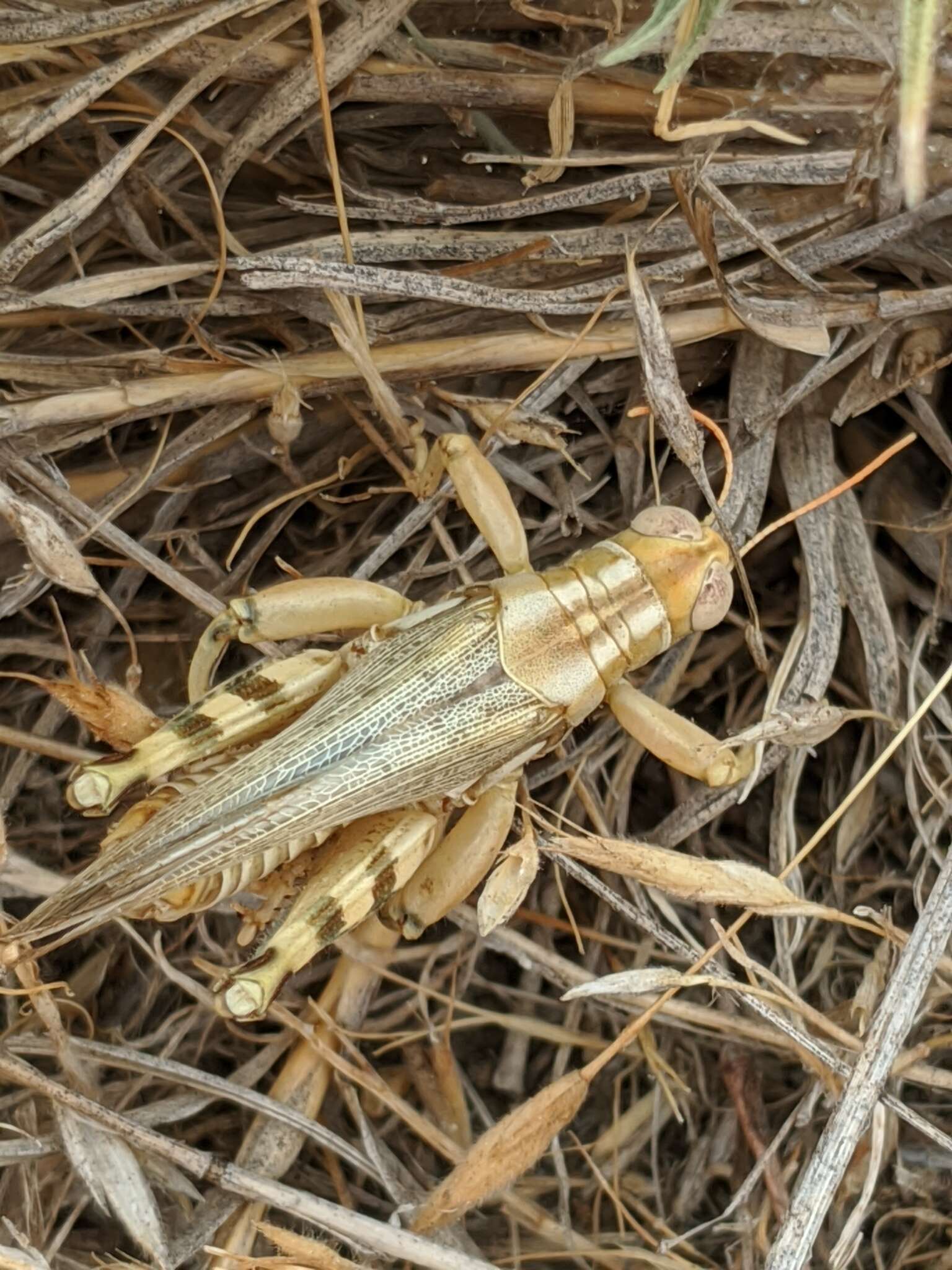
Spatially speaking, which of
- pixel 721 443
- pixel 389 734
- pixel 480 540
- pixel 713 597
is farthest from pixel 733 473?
pixel 389 734

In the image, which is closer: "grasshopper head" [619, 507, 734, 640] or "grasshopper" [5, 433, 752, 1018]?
"grasshopper" [5, 433, 752, 1018]

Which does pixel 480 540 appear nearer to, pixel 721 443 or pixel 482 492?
pixel 482 492

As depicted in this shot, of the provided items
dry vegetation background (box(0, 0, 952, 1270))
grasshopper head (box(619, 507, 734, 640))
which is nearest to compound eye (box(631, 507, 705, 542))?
grasshopper head (box(619, 507, 734, 640))

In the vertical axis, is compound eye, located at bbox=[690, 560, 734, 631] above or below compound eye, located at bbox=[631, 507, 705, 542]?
below

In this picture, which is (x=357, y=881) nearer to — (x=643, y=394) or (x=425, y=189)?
(x=643, y=394)

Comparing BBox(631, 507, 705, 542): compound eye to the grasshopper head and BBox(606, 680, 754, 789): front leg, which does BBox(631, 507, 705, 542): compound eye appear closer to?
the grasshopper head

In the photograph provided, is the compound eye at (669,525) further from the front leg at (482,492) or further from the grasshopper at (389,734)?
the front leg at (482,492)

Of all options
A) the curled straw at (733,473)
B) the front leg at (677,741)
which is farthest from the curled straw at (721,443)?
the front leg at (677,741)
